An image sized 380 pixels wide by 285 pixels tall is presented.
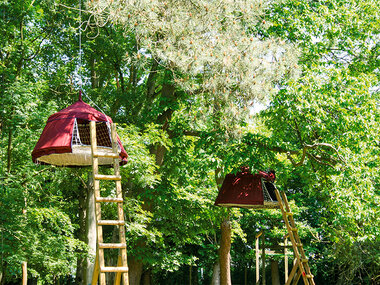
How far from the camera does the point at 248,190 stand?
9312 mm

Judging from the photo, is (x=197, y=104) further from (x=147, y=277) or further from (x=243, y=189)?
(x=147, y=277)

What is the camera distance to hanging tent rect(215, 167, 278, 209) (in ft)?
30.0

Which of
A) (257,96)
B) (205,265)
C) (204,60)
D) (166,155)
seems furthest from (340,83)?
(205,265)

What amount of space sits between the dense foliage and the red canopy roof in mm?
251

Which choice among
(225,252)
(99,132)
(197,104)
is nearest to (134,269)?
(225,252)

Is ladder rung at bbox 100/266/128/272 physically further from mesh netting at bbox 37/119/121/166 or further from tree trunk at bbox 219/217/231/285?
tree trunk at bbox 219/217/231/285

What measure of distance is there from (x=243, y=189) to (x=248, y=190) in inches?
4.4

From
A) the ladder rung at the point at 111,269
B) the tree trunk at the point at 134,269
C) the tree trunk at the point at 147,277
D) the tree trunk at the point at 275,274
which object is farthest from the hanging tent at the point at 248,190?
the tree trunk at the point at 275,274

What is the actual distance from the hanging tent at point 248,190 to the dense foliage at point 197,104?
259mm

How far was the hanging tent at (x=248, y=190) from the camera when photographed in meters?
9.16

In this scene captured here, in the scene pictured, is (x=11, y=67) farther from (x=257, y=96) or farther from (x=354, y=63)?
(x=354, y=63)

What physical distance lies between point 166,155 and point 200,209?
5.78 feet

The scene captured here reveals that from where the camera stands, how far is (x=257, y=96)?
327 inches

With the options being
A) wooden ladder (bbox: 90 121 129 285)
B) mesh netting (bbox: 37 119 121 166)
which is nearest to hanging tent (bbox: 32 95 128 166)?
mesh netting (bbox: 37 119 121 166)
